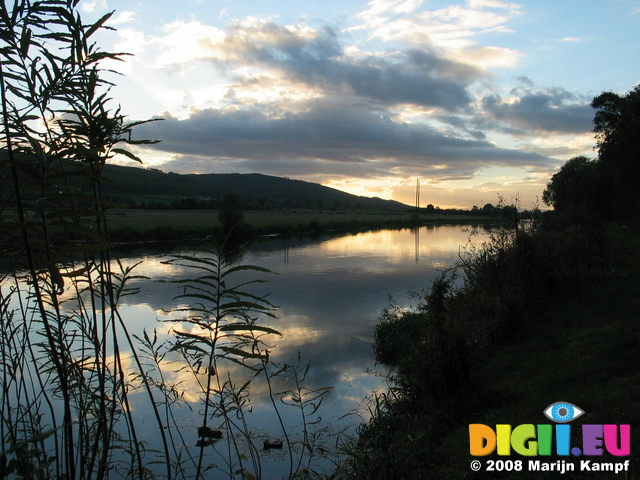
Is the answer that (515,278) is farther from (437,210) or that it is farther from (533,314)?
(437,210)

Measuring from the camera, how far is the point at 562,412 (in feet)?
13.9

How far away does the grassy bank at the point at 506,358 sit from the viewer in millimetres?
4074

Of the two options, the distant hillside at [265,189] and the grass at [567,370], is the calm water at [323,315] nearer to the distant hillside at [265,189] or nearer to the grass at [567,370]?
the grass at [567,370]

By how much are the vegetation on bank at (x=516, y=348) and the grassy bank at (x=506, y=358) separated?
0.06 feet

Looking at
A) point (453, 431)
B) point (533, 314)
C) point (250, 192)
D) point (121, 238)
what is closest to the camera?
point (453, 431)

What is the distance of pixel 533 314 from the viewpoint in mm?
8500

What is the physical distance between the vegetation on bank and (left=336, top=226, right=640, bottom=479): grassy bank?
0.02 meters

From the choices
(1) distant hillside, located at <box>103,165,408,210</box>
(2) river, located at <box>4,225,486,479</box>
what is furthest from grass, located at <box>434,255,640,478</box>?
(1) distant hillside, located at <box>103,165,408,210</box>

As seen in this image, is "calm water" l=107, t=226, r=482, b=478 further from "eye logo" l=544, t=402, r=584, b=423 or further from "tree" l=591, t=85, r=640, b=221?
"tree" l=591, t=85, r=640, b=221

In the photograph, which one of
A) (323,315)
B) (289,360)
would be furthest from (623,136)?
(323,315)

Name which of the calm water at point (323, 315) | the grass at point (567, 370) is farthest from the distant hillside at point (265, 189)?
the grass at point (567, 370)

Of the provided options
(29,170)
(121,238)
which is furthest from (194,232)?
(29,170)

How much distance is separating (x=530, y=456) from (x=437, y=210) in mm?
131823

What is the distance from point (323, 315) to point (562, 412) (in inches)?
361
